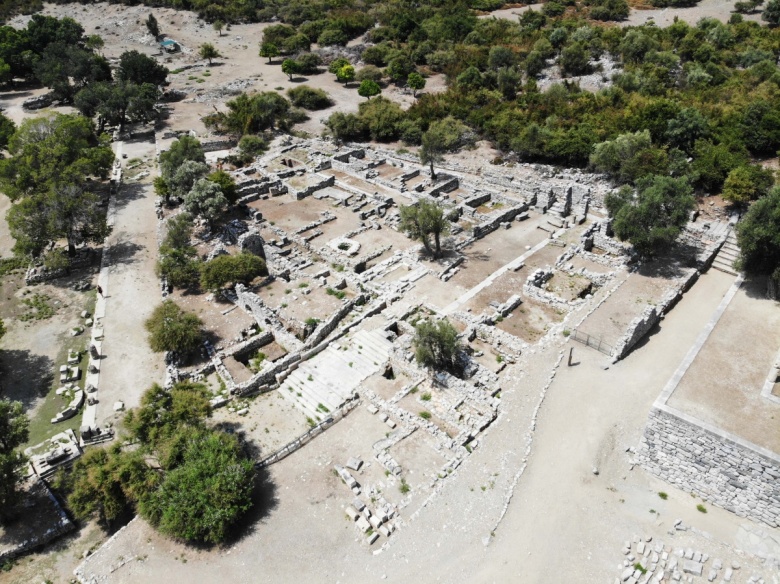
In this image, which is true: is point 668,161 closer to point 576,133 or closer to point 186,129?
point 576,133

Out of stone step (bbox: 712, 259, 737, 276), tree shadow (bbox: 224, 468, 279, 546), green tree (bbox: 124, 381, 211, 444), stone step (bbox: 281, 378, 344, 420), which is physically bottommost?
stone step (bbox: 281, 378, 344, 420)

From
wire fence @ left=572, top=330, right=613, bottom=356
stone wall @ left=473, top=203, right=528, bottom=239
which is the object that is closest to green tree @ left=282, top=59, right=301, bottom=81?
stone wall @ left=473, top=203, right=528, bottom=239

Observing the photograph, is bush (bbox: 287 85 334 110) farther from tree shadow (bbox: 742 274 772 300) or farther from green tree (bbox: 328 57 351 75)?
tree shadow (bbox: 742 274 772 300)

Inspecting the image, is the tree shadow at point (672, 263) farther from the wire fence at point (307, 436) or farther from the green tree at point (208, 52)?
the green tree at point (208, 52)

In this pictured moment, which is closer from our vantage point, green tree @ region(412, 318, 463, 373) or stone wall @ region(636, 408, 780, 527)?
stone wall @ region(636, 408, 780, 527)

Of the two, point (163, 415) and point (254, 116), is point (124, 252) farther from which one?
point (254, 116)

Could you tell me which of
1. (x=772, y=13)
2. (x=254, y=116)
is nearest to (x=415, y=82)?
(x=254, y=116)

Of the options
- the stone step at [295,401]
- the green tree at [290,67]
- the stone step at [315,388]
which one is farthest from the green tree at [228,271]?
the green tree at [290,67]
